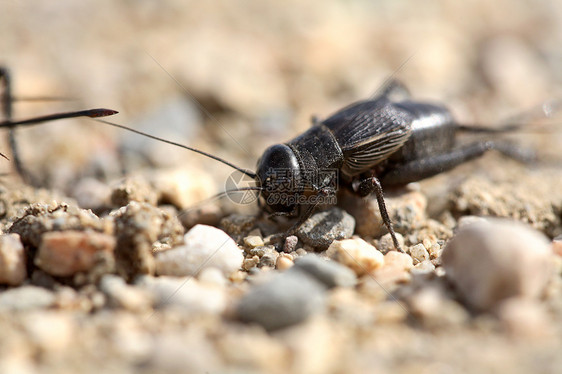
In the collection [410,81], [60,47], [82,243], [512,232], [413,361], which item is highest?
[60,47]

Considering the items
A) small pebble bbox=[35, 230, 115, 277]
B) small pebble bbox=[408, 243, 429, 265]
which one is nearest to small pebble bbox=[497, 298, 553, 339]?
small pebble bbox=[408, 243, 429, 265]

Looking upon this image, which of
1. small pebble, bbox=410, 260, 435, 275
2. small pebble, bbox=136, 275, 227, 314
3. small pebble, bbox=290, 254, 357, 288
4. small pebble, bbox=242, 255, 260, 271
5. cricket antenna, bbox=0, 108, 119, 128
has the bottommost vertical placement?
small pebble, bbox=242, 255, 260, 271

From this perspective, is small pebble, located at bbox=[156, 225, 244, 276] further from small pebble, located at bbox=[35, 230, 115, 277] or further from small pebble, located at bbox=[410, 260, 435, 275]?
small pebble, located at bbox=[410, 260, 435, 275]

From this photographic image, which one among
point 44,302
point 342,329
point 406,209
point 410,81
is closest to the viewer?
point 342,329

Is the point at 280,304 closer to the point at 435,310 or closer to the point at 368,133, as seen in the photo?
the point at 435,310

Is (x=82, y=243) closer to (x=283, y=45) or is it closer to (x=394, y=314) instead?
(x=394, y=314)

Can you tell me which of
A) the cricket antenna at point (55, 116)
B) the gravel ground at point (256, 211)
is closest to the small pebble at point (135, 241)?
the gravel ground at point (256, 211)

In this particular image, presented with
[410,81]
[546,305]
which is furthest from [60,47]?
[546,305]
